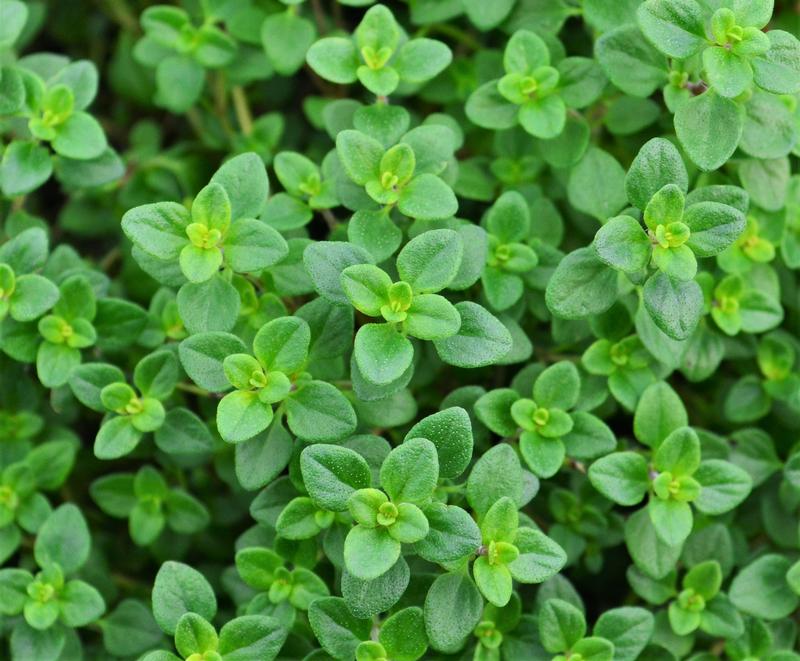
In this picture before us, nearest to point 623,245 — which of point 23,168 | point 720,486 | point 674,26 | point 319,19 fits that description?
point 674,26

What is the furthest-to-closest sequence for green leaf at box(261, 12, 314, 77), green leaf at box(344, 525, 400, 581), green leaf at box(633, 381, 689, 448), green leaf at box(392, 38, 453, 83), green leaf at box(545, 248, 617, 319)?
green leaf at box(261, 12, 314, 77) → green leaf at box(392, 38, 453, 83) → green leaf at box(633, 381, 689, 448) → green leaf at box(545, 248, 617, 319) → green leaf at box(344, 525, 400, 581)

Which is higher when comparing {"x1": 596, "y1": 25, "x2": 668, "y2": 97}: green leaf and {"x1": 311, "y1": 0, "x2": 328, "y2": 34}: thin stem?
{"x1": 596, "y1": 25, "x2": 668, "y2": 97}: green leaf

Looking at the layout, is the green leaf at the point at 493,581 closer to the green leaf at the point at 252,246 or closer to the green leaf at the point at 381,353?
the green leaf at the point at 381,353

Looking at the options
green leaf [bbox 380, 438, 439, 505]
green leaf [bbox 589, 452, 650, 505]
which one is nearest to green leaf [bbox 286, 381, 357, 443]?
green leaf [bbox 380, 438, 439, 505]

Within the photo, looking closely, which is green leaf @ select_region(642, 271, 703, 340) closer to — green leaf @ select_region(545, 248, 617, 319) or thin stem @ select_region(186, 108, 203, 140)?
green leaf @ select_region(545, 248, 617, 319)

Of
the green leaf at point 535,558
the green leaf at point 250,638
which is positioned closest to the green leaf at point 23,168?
the green leaf at point 250,638

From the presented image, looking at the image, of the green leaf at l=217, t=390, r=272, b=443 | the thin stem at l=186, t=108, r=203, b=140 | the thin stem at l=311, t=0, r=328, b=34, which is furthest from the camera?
the thin stem at l=186, t=108, r=203, b=140

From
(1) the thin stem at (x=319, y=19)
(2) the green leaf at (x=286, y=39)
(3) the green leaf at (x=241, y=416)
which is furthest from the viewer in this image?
(1) the thin stem at (x=319, y=19)

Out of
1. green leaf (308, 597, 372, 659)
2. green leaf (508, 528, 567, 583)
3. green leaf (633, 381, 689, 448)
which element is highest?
green leaf (633, 381, 689, 448)

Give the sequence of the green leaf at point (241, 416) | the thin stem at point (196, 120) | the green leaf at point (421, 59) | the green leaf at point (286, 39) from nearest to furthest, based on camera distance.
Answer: the green leaf at point (241, 416), the green leaf at point (421, 59), the green leaf at point (286, 39), the thin stem at point (196, 120)
